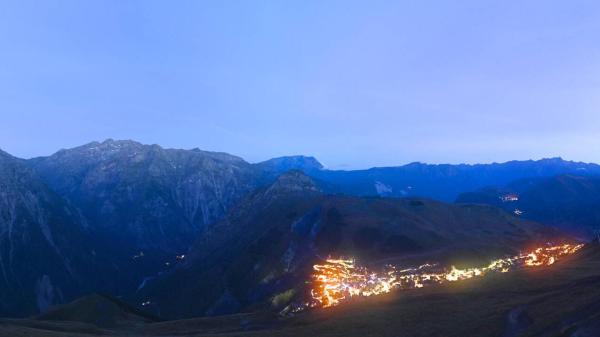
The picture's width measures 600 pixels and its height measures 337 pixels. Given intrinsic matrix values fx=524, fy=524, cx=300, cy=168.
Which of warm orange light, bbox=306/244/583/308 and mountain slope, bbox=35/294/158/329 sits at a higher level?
warm orange light, bbox=306/244/583/308

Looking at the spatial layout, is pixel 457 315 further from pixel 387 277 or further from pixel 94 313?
pixel 94 313

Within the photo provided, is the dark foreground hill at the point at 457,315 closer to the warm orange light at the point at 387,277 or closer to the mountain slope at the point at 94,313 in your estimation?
the warm orange light at the point at 387,277

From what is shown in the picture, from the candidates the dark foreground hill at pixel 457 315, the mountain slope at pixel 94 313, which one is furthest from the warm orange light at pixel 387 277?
the mountain slope at pixel 94 313

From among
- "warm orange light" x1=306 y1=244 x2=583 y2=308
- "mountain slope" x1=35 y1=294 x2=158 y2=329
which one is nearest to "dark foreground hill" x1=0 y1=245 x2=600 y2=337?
"warm orange light" x1=306 y1=244 x2=583 y2=308

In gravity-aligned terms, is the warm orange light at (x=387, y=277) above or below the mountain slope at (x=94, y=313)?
above

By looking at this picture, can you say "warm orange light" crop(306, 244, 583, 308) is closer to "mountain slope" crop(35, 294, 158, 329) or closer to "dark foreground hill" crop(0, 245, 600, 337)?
"dark foreground hill" crop(0, 245, 600, 337)

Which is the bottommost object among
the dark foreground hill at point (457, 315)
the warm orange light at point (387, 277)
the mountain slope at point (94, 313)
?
the mountain slope at point (94, 313)

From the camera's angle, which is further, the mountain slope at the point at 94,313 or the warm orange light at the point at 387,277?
the mountain slope at the point at 94,313

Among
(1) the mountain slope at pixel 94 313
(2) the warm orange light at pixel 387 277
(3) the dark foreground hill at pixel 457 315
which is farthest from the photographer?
(1) the mountain slope at pixel 94 313
